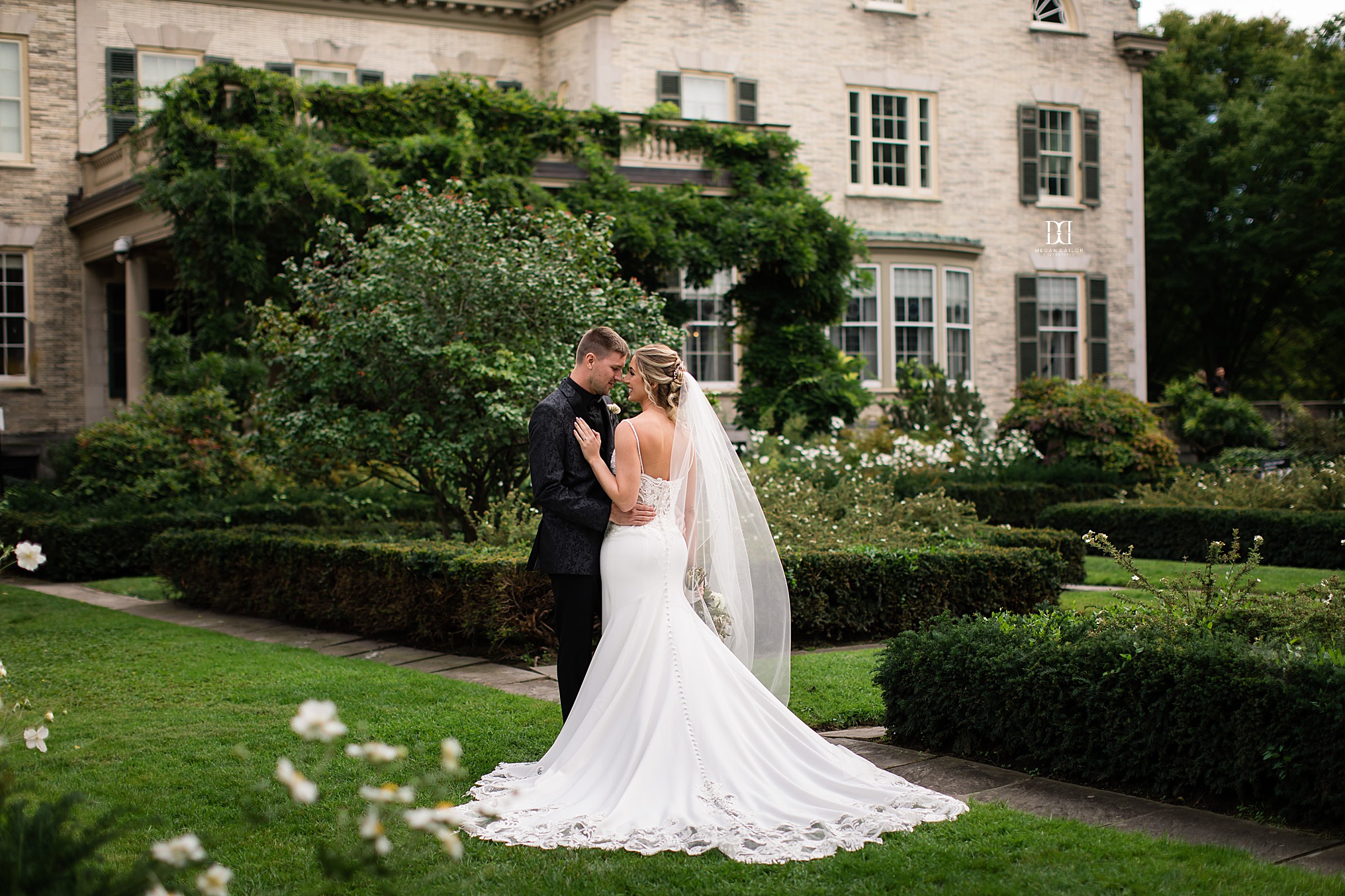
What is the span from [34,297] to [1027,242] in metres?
19.6

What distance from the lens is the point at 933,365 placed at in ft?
71.5

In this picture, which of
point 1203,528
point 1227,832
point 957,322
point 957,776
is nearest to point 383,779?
point 957,776

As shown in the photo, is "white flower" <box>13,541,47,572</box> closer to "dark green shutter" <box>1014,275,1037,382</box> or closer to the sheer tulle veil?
the sheer tulle veil

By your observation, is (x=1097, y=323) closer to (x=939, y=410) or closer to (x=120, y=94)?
(x=939, y=410)

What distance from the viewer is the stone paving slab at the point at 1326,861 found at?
156 inches

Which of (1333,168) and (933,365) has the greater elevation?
(1333,168)

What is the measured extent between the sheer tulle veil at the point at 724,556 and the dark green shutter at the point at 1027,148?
20709 millimetres

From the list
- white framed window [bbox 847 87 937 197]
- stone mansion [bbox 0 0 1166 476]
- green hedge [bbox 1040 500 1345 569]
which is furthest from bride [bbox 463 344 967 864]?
white framed window [bbox 847 87 937 197]

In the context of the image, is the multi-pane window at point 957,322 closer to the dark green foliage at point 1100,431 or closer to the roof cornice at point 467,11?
the dark green foliage at point 1100,431

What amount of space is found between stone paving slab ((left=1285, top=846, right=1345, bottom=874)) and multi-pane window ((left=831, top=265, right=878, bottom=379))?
1881 cm

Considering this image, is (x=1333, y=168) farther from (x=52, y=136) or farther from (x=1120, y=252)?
(x=52, y=136)

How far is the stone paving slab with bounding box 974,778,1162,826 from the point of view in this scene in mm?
4703

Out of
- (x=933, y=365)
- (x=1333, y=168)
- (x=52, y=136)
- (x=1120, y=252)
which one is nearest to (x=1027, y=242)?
(x=1120, y=252)

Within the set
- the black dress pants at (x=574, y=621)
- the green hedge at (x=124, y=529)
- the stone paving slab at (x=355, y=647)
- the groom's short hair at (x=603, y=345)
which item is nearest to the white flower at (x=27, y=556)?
the black dress pants at (x=574, y=621)
